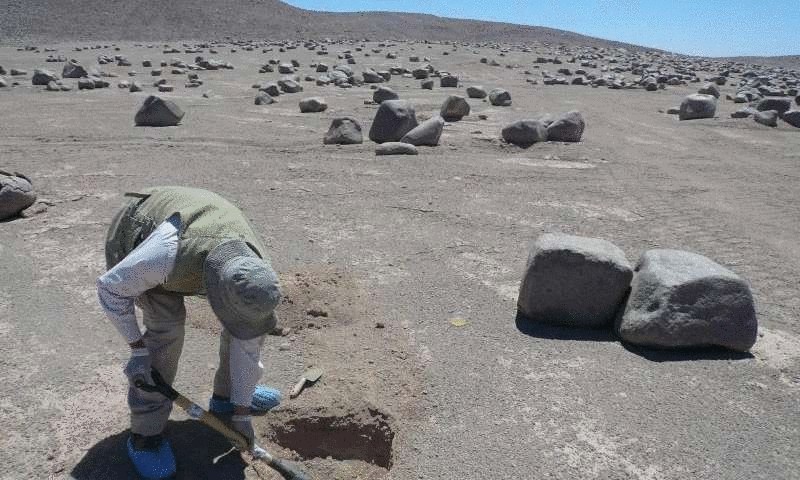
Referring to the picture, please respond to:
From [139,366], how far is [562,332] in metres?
2.73

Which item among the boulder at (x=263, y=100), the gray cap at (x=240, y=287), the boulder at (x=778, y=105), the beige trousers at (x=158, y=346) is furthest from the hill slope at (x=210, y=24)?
the gray cap at (x=240, y=287)

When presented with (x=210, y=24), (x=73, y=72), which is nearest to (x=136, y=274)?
(x=73, y=72)

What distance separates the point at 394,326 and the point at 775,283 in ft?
10.3

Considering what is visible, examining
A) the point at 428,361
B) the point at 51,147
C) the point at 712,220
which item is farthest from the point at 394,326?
the point at 51,147

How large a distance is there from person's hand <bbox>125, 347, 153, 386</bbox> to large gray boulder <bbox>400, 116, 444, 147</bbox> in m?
7.09

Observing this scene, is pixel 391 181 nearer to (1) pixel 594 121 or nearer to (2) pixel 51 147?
(2) pixel 51 147

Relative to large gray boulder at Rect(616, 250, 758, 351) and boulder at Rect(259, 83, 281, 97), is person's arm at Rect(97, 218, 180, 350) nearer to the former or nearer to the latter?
large gray boulder at Rect(616, 250, 758, 351)

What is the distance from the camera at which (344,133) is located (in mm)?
9352

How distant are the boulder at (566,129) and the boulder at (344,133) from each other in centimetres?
293

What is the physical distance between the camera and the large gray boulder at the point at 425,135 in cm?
941

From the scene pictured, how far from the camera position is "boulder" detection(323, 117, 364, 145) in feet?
30.7

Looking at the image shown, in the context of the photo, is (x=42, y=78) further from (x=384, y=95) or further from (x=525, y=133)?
(x=525, y=133)

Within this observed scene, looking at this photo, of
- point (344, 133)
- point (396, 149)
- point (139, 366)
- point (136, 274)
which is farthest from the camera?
point (344, 133)

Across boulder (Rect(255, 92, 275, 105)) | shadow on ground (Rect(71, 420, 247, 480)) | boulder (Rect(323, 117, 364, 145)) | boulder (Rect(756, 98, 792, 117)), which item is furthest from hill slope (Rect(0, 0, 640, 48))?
shadow on ground (Rect(71, 420, 247, 480))
